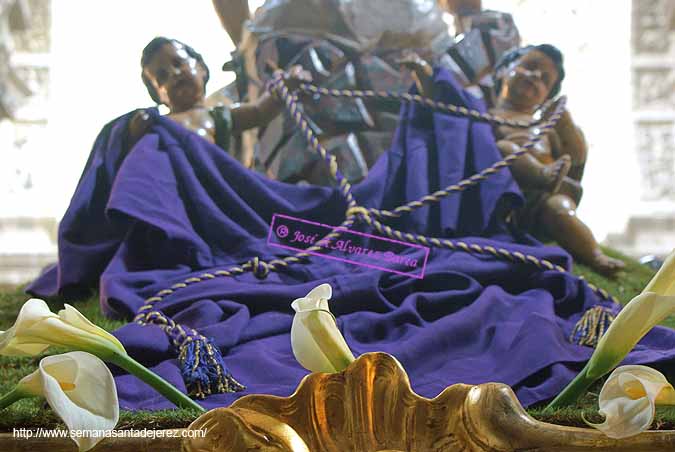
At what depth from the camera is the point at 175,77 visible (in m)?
1.90

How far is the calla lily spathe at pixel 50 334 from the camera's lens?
710mm

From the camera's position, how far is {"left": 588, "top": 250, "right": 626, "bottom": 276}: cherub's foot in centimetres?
175

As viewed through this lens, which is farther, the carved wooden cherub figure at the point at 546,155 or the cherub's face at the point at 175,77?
the cherub's face at the point at 175,77

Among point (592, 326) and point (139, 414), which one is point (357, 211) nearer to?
point (592, 326)

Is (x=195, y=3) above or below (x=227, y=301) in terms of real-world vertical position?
above

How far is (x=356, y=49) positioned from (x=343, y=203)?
0.57 metres

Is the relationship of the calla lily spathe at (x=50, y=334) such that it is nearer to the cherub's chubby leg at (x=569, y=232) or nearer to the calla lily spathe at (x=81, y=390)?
the calla lily spathe at (x=81, y=390)

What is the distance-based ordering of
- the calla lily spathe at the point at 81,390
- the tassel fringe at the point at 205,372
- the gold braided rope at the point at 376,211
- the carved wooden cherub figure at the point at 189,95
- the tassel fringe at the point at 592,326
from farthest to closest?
the carved wooden cherub figure at the point at 189,95 < the gold braided rope at the point at 376,211 < the tassel fringe at the point at 592,326 < the tassel fringe at the point at 205,372 < the calla lily spathe at the point at 81,390

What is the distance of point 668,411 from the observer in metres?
1.01

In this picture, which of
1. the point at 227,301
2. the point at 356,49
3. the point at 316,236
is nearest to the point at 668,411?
the point at 227,301

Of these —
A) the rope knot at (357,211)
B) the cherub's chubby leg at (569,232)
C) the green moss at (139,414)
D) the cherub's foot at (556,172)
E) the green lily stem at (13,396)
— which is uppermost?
the green lily stem at (13,396)

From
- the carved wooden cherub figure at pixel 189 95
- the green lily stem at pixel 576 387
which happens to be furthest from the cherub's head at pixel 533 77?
the green lily stem at pixel 576 387

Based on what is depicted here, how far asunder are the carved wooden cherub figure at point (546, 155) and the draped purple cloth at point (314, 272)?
0.20 feet

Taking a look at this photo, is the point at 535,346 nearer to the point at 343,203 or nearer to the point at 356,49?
the point at 343,203
